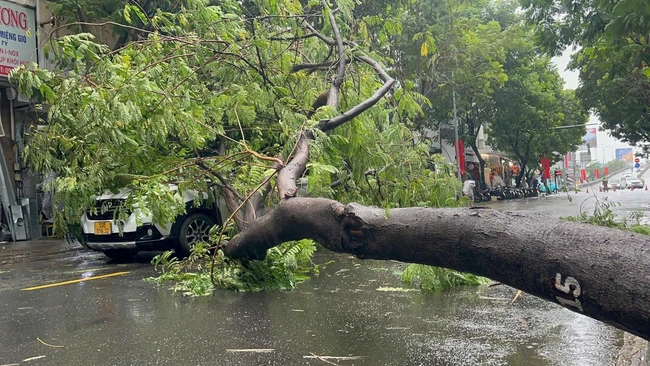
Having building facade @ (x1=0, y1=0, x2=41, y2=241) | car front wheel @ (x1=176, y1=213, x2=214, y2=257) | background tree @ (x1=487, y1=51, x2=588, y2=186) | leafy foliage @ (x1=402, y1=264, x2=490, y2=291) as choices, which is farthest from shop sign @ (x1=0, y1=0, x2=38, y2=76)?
background tree @ (x1=487, y1=51, x2=588, y2=186)

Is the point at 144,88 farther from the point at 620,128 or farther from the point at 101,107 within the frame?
the point at 620,128

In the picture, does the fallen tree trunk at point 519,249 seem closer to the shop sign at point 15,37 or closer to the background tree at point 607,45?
the background tree at point 607,45

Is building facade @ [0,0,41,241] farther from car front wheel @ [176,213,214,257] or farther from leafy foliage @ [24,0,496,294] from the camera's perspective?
leafy foliage @ [24,0,496,294]

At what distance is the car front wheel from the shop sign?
32.4 feet

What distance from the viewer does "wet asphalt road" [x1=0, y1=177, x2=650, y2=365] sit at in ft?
12.2

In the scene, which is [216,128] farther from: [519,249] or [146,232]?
[519,249]

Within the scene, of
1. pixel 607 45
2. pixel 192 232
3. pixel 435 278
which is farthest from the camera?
pixel 607 45

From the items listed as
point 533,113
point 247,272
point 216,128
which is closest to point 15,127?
point 216,128

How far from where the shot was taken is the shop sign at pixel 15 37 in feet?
53.7

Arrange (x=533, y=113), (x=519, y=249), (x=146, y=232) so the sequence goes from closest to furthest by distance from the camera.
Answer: (x=519, y=249)
(x=146, y=232)
(x=533, y=113)

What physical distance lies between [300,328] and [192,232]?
17.0 feet

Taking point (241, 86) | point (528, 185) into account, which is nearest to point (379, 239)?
point (241, 86)

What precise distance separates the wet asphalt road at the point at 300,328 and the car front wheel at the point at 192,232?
2.30 m

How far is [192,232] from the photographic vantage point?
30.4ft
